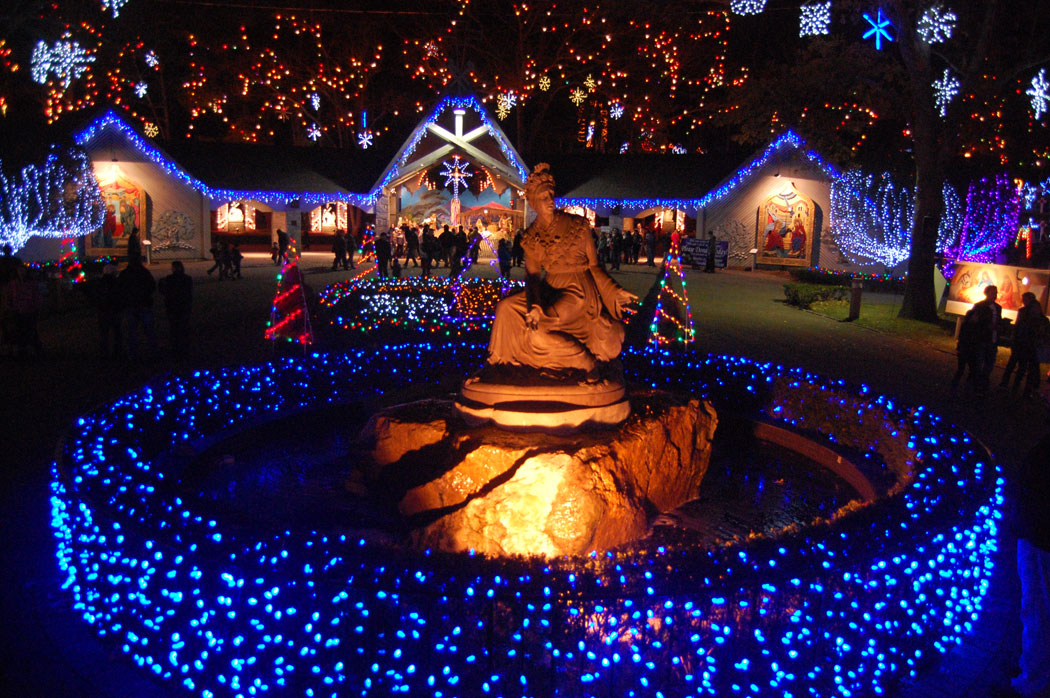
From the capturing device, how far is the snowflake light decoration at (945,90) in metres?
18.5

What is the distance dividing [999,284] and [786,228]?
A: 17553 millimetres

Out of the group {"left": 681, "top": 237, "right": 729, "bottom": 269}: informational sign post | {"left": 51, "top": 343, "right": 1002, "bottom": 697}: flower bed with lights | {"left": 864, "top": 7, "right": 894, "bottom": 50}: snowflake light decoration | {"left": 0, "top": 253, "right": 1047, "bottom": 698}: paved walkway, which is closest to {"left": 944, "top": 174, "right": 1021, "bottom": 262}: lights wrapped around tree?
{"left": 0, "top": 253, "right": 1047, "bottom": 698}: paved walkway

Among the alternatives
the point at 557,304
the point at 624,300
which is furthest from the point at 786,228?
the point at 557,304

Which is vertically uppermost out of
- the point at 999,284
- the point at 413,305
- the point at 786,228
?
the point at 786,228

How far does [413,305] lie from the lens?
1762cm

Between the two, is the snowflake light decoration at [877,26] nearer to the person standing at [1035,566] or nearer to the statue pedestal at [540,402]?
the statue pedestal at [540,402]

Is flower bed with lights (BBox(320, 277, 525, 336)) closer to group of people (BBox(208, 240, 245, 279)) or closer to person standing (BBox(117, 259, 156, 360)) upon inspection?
person standing (BBox(117, 259, 156, 360))

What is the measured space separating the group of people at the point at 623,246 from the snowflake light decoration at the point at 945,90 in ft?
39.7

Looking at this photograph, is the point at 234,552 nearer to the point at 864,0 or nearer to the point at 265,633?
the point at 265,633

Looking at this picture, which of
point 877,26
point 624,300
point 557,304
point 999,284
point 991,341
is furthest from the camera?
point 877,26

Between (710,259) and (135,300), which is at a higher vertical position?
(710,259)

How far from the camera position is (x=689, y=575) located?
13.5 feet

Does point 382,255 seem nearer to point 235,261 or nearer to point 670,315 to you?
point 235,261

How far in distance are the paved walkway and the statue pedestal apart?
3.06 metres
